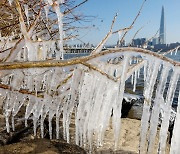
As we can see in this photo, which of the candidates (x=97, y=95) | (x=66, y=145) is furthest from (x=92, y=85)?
(x=66, y=145)

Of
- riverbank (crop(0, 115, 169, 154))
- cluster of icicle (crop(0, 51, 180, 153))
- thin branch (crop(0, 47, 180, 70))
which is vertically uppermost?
thin branch (crop(0, 47, 180, 70))

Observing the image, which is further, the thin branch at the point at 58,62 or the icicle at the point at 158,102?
the icicle at the point at 158,102

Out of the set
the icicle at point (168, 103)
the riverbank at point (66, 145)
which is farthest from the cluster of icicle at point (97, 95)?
the riverbank at point (66, 145)

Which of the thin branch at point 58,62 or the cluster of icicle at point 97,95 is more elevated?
the thin branch at point 58,62

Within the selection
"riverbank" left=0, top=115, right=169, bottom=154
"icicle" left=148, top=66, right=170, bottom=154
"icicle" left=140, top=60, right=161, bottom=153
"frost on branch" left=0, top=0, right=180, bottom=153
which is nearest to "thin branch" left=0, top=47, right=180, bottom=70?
"frost on branch" left=0, top=0, right=180, bottom=153

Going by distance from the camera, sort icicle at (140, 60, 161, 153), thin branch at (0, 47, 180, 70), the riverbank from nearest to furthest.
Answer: thin branch at (0, 47, 180, 70) < icicle at (140, 60, 161, 153) < the riverbank

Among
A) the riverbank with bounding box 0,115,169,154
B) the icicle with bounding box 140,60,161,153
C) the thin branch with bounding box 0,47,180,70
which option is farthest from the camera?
the riverbank with bounding box 0,115,169,154

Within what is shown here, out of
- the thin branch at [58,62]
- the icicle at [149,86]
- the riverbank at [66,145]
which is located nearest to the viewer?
the thin branch at [58,62]

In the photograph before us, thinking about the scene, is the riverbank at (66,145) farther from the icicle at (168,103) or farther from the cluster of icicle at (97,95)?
the icicle at (168,103)

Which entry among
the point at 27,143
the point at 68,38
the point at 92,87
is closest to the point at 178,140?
the point at 92,87

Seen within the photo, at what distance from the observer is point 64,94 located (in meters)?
3.27

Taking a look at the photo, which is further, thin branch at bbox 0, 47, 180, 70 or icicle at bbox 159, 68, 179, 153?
icicle at bbox 159, 68, 179, 153

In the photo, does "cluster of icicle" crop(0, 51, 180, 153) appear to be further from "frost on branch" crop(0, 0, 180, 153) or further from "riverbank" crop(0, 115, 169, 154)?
"riverbank" crop(0, 115, 169, 154)

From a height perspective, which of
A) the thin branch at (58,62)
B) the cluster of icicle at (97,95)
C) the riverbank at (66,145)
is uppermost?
the thin branch at (58,62)
